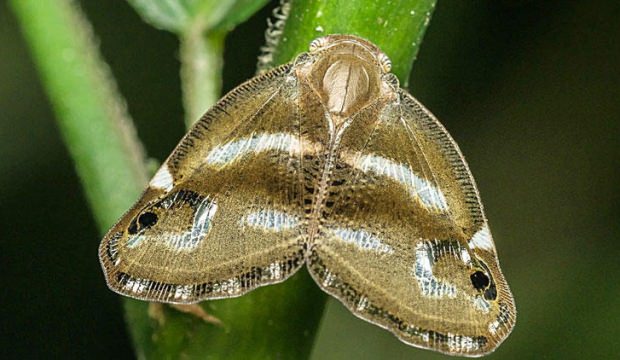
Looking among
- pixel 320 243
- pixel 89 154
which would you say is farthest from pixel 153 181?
pixel 320 243

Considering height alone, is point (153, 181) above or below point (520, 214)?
above

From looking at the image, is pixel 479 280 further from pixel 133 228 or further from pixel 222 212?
pixel 133 228

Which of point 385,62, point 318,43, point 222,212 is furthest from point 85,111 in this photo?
point 385,62

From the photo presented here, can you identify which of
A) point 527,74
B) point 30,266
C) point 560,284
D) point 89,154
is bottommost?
point 30,266

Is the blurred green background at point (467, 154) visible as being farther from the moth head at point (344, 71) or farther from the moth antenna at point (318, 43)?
the moth antenna at point (318, 43)

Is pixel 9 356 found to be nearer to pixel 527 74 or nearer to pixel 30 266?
pixel 30 266

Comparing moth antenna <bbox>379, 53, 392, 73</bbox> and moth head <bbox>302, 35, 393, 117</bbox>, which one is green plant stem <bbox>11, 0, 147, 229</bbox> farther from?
moth antenna <bbox>379, 53, 392, 73</bbox>

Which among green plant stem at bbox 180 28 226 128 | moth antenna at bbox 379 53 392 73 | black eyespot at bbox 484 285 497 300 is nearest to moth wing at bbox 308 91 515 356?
black eyespot at bbox 484 285 497 300
